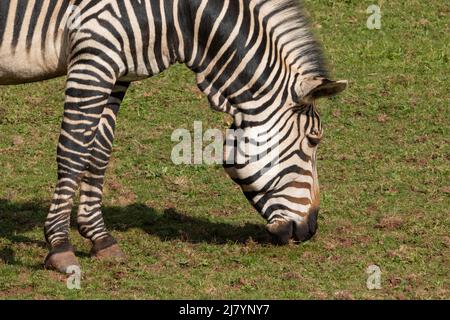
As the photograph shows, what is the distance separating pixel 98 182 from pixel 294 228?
2131mm

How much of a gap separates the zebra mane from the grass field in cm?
192

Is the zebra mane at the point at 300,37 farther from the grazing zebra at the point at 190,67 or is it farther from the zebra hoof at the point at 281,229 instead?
the zebra hoof at the point at 281,229

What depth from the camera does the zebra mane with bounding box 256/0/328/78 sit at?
435 inches

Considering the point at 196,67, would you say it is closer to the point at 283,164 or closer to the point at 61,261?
the point at 283,164

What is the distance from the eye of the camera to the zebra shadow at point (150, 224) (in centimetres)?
1202

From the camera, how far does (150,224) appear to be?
12.6 metres

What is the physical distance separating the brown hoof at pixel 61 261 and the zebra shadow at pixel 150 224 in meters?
0.84

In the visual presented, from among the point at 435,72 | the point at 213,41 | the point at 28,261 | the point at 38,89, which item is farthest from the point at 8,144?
the point at 435,72

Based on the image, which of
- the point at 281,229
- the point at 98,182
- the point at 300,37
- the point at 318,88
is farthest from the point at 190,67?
the point at 281,229

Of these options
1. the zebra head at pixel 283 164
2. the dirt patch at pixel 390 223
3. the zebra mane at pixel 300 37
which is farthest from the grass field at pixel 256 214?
the zebra mane at pixel 300 37

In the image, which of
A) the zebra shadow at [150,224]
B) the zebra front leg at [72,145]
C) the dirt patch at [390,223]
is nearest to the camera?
the zebra front leg at [72,145]

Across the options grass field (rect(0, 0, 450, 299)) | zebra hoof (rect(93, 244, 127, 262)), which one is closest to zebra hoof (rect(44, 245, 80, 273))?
grass field (rect(0, 0, 450, 299))

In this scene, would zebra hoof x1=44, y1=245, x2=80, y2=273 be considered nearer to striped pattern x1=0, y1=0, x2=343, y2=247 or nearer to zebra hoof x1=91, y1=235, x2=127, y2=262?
striped pattern x1=0, y1=0, x2=343, y2=247

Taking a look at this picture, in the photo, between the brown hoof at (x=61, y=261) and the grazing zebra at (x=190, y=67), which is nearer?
the grazing zebra at (x=190, y=67)
